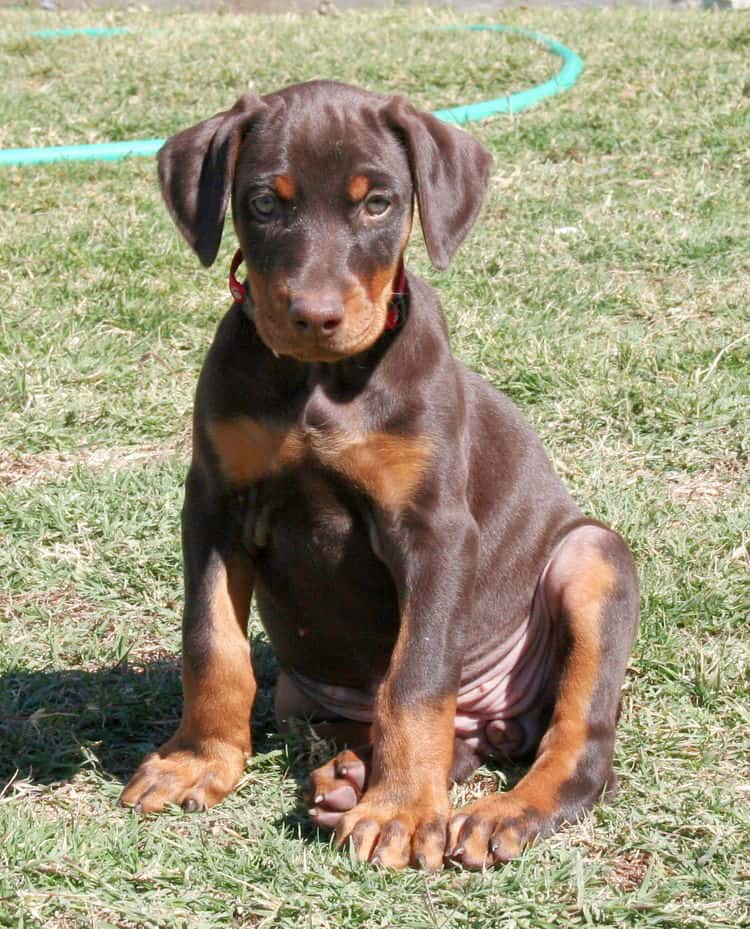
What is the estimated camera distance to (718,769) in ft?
13.1

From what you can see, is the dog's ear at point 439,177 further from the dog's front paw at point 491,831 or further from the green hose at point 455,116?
the green hose at point 455,116

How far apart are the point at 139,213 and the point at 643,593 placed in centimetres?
415

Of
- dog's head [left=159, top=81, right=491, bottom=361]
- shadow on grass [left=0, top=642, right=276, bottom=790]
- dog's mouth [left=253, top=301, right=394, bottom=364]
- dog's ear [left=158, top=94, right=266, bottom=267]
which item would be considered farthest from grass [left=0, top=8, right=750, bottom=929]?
dog's ear [left=158, top=94, right=266, bottom=267]

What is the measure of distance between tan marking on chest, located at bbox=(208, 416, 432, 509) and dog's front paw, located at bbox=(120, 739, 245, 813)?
735mm

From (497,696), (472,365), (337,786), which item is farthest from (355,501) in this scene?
(472,365)

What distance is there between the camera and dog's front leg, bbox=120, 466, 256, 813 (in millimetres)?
3824

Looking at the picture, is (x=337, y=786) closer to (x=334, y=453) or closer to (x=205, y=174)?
(x=334, y=453)

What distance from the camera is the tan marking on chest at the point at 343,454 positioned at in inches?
147

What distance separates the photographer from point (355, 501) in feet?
→ 12.5

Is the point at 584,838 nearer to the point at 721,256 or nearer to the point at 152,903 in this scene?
the point at 152,903

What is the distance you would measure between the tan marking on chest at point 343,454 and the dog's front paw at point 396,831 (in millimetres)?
727

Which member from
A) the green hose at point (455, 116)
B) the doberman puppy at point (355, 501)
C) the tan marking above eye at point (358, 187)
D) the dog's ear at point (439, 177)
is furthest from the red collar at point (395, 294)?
the green hose at point (455, 116)

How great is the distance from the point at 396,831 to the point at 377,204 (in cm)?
152

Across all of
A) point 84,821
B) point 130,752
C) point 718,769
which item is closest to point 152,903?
point 84,821
